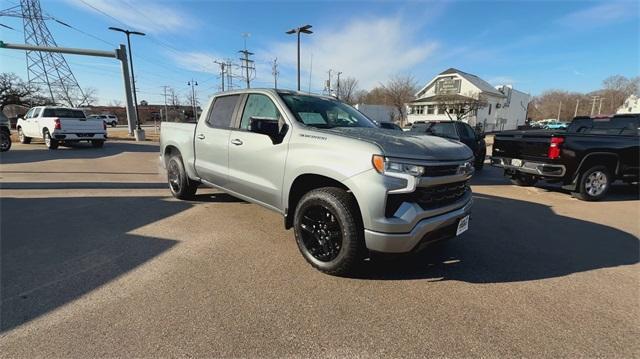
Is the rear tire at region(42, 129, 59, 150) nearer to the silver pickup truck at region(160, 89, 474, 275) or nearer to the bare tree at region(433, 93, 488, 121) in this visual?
the silver pickup truck at region(160, 89, 474, 275)

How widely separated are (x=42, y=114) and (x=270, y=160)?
16252mm

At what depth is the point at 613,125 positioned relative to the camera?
8422mm

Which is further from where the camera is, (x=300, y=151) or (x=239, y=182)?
(x=239, y=182)

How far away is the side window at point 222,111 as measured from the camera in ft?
15.2

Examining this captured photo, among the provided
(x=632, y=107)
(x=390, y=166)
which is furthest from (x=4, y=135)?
(x=632, y=107)

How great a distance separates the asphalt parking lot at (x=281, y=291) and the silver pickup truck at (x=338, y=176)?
0.50 meters

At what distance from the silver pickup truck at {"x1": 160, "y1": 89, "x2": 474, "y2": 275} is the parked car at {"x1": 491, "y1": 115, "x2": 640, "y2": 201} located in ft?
14.8

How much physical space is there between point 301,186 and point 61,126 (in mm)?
14801

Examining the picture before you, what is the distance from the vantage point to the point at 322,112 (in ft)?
13.7

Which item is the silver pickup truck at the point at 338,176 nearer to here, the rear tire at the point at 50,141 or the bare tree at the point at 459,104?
the rear tire at the point at 50,141

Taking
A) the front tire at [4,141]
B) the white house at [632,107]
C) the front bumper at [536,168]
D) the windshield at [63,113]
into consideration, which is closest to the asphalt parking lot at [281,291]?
the front bumper at [536,168]

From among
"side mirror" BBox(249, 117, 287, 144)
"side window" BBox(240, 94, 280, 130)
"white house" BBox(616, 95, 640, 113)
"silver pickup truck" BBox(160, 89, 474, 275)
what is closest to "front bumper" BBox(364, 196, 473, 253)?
"silver pickup truck" BBox(160, 89, 474, 275)

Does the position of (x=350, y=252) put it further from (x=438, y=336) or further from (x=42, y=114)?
(x=42, y=114)

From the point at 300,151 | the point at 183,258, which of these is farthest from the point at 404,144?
the point at 183,258
